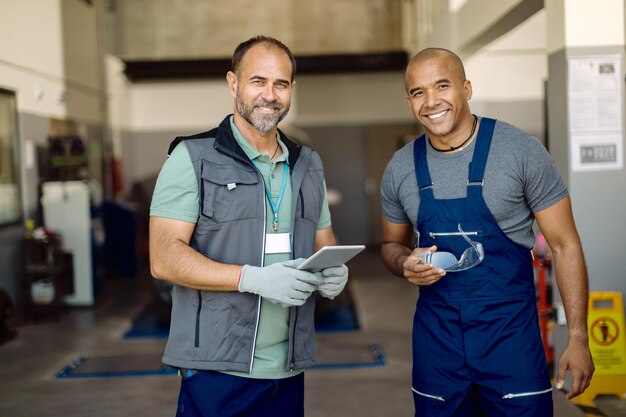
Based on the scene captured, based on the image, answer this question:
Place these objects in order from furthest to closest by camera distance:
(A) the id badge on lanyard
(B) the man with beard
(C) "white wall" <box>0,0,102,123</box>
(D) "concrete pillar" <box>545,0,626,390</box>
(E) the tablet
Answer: (C) "white wall" <box>0,0,102,123</box> < (D) "concrete pillar" <box>545,0,626,390</box> < (A) the id badge on lanyard < (B) the man with beard < (E) the tablet

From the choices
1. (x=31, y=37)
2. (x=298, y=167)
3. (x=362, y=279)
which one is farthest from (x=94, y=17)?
(x=298, y=167)

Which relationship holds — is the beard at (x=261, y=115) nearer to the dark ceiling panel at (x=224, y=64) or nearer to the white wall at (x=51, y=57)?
the white wall at (x=51, y=57)

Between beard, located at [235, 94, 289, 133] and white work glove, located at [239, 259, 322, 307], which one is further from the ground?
beard, located at [235, 94, 289, 133]

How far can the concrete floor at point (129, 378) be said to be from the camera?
434 cm

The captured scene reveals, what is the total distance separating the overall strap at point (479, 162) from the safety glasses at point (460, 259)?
6.7 inches

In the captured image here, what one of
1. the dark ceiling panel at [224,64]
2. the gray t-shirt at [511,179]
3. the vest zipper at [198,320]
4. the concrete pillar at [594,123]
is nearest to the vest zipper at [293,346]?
the vest zipper at [198,320]

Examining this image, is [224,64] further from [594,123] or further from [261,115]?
[261,115]

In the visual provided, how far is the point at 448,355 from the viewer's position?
216 cm

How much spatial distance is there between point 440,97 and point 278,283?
81cm

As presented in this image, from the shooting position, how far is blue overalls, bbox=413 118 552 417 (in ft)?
6.94

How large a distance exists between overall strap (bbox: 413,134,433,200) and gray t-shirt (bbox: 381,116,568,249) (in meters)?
0.02

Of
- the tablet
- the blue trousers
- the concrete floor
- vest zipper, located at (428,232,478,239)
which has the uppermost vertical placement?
vest zipper, located at (428,232,478,239)

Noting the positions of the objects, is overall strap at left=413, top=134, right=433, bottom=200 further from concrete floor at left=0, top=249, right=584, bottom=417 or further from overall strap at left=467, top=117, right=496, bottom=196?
concrete floor at left=0, top=249, right=584, bottom=417

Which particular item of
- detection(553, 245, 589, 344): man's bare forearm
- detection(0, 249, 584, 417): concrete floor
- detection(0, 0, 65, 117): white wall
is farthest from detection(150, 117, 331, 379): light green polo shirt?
detection(0, 0, 65, 117): white wall
